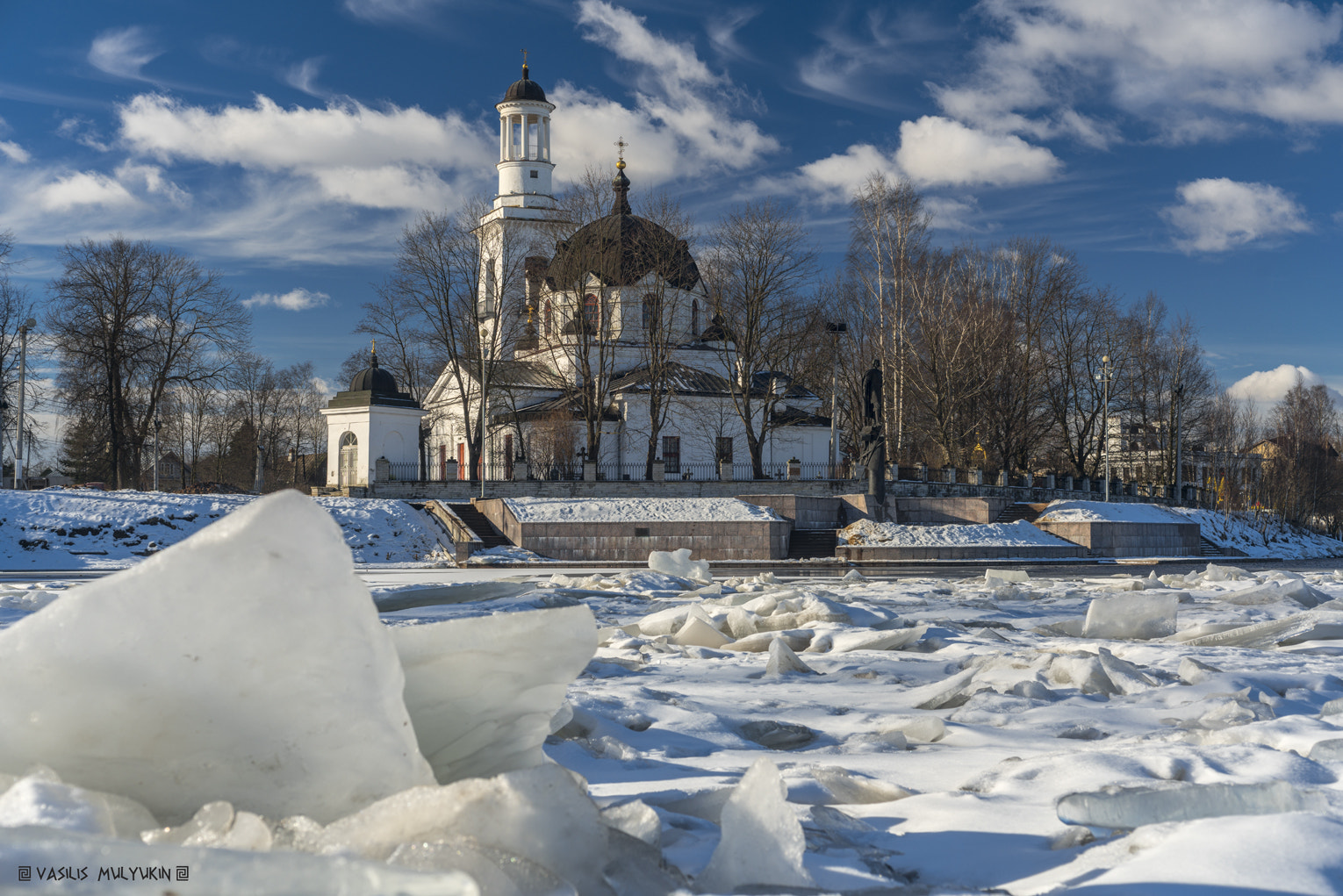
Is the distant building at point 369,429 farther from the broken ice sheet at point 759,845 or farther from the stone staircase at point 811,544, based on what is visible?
the broken ice sheet at point 759,845

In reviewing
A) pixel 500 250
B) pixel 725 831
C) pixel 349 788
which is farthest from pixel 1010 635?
pixel 500 250

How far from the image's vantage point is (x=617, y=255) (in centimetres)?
3756

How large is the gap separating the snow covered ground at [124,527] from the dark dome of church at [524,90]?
33.4 metres

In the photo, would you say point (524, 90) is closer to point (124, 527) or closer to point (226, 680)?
point (124, 527)

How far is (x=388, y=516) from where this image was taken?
26.3 m

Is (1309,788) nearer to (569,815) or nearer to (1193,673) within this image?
(569,815)

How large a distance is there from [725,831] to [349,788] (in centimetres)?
76

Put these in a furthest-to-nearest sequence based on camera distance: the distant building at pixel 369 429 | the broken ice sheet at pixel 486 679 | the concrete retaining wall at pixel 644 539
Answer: the distant building at pixel 369 429, the concrete retaining wall at pixel 644 539, the broken ice sheet at pixel 486 679

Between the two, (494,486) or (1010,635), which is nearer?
(1010,635)

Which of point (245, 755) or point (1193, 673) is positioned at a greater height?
point (245, 755)

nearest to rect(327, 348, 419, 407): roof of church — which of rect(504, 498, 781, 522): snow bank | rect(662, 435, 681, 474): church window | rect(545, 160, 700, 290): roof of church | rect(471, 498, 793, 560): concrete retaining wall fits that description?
rect(545, 160, 700, 290): roof of church

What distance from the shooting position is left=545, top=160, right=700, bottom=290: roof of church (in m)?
36.9

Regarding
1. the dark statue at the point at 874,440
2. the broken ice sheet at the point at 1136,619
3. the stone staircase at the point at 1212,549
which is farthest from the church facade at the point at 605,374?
the broken ice sheet at the point at 1136,619

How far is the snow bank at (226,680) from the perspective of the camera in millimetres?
1701
